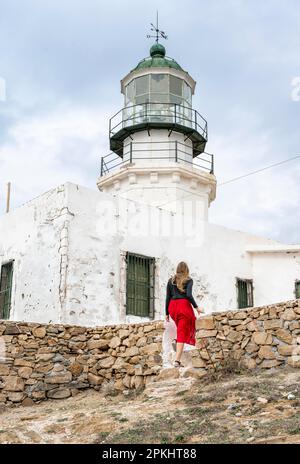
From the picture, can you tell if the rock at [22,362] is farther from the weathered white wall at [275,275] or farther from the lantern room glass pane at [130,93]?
the lantern room glass pane at [130,93]

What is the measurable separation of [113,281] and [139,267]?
0.99m

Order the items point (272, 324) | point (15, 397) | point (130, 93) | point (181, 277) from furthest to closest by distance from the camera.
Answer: point (130, 93)
point (15, 397)
point (181, 277)
point (272, 324)

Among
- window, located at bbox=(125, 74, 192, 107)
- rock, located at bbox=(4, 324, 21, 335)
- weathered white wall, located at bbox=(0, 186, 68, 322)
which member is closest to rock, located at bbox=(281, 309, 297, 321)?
rock, located at bbox=(4, 324, 21, 335)

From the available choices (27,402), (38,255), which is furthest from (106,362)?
(38,255)

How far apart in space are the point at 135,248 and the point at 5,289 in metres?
3.58

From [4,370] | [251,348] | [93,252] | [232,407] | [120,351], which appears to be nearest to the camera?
[232,407]

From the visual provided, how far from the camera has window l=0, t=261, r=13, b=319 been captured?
1567cm

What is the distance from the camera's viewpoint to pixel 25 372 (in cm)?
1127

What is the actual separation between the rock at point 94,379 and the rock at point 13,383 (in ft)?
4.35

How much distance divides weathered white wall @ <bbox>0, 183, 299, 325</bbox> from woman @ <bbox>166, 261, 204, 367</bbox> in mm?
4334

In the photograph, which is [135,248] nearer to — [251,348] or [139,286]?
[139,286]

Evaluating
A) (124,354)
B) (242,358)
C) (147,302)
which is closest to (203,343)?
(242,358)

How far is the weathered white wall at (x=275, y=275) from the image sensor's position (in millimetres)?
17750
